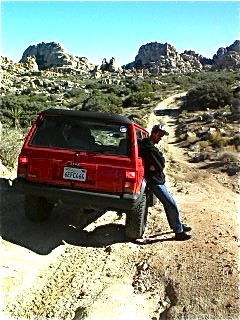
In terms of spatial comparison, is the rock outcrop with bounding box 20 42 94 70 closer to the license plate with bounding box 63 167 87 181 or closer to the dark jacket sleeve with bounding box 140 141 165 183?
the dark jacket sleeve with bounding box 140 141 165 183

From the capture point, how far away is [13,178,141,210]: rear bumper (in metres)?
5.92

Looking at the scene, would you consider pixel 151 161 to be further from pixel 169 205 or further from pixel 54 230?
pixel 54 230

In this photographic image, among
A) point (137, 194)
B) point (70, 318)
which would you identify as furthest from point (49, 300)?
point (137, 194)

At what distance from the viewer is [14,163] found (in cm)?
Result: 1042

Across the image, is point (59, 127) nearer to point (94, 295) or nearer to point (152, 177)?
point (152, 177)

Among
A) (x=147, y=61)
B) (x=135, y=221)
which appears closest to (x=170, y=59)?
(x=147, y=61)

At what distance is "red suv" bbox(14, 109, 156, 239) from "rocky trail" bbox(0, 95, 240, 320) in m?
0.62

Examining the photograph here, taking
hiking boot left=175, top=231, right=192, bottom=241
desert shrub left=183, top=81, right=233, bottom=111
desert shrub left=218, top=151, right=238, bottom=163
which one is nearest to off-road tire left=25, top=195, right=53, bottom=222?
hiking boot left=175, top=231, right=192, bottom=241

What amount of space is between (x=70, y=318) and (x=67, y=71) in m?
107

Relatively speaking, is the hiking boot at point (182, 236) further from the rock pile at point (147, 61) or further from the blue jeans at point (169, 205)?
the rock pile at point (147, 61)

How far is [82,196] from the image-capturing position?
19.7ft

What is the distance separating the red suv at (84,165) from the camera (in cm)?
593

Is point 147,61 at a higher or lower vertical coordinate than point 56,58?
higher

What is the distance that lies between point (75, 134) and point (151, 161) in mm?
1157
